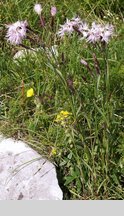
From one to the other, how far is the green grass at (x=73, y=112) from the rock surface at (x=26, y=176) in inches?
3.3

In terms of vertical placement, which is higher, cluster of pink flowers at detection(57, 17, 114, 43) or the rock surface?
cluster of pink flowers at detection(57, 17, 114, 43)

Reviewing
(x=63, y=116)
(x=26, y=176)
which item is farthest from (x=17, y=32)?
(x=26, y=176)

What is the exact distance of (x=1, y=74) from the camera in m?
4.10

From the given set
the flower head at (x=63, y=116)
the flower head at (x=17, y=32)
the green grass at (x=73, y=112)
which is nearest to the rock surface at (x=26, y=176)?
the green grass at (x=73, y=112)

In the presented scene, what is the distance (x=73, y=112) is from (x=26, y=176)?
1.65 feet

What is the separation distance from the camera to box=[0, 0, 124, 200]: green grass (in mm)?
3184

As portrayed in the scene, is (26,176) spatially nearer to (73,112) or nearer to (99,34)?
(73,112)

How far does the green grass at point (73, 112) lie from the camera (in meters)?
3.18

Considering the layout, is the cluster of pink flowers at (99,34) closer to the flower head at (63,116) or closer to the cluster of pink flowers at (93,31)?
the cluster of pink flowers at (93,31)

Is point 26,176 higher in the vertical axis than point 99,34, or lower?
lower

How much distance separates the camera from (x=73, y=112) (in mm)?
3223

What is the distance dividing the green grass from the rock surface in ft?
0.27

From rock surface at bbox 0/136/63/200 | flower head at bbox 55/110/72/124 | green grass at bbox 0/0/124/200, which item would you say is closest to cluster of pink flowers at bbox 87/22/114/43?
green grass at bbox 0/0/124/200

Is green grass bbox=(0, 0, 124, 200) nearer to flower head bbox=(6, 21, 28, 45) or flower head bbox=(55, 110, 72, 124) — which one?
flower head bbox=(55, 110, 72, 124)
